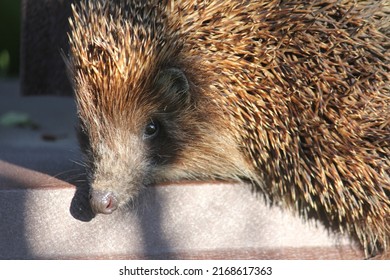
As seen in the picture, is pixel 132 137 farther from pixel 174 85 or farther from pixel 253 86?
pixel 253 86

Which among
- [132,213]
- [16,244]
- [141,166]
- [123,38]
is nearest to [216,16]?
[123,38]

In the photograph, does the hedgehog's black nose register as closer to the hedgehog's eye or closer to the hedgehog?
the hedgehog

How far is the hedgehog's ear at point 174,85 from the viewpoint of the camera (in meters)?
3.98

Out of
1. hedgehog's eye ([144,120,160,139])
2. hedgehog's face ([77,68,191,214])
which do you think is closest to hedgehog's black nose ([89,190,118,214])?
hedgehog's face ([77,68,191,214])

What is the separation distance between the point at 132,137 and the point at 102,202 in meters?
0.43

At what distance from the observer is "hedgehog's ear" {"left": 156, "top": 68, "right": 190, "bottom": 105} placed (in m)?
3.98

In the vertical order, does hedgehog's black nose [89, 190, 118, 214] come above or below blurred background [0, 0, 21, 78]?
above

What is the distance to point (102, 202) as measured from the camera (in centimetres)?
379

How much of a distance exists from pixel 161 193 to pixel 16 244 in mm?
845

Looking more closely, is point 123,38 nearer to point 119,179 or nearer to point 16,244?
point 119,179

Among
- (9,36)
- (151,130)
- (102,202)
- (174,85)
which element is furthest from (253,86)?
(9,36)

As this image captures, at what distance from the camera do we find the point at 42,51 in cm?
544

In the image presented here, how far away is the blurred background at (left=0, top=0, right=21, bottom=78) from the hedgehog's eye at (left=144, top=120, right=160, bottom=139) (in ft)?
19.7

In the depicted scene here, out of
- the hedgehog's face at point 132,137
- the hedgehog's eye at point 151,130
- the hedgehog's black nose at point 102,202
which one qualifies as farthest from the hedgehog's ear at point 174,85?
the hedgehog's black nose at point 102,202
